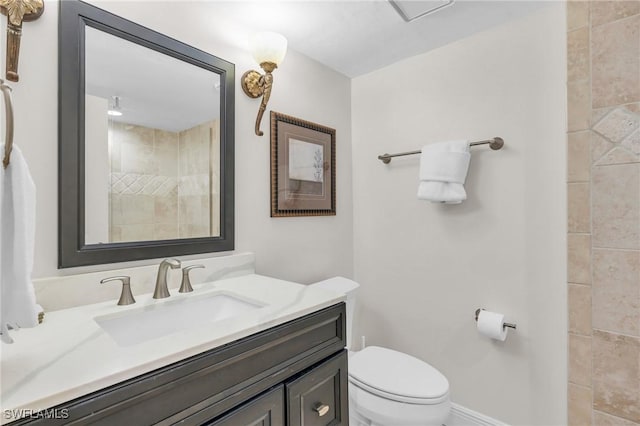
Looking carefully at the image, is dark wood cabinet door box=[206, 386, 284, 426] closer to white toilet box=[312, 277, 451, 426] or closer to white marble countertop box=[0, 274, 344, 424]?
white marble countertop box=[0, 274, 344, 424]

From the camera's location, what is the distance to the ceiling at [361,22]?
56.8 inches

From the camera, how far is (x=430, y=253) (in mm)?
1889

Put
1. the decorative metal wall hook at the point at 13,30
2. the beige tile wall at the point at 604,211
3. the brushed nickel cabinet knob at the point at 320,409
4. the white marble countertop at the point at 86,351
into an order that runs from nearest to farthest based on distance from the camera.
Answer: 1. the white marble countertop at the point at 86,351
2. the decorative metal wall hook at the point at 13,30
3. the brushed nickel cabinet knob at the point at 320,409
4. the beige tile wall at the point at 604,211

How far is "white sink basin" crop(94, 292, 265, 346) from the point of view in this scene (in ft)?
3.17

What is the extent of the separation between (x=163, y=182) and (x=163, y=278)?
387 millimetres

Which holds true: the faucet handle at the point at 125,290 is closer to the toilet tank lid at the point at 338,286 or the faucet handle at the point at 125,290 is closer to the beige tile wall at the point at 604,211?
the toilet tank lid at the point at 338,286

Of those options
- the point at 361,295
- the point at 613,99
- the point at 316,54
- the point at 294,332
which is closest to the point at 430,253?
the point at 361,295

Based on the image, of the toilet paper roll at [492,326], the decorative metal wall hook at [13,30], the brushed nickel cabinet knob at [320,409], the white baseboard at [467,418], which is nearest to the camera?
the decorative metal wall hook at [13,30]

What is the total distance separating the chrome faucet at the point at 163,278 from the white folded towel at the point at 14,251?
478 millimetres

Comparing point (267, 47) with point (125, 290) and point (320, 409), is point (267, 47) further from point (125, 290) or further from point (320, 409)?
point (320, 409)

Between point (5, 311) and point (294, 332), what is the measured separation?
666 millimetres

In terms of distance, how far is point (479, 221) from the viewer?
5.62 ft

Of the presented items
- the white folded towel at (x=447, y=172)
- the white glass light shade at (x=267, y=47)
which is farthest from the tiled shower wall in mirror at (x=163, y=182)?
the white folded towel at (x=447, y=172)

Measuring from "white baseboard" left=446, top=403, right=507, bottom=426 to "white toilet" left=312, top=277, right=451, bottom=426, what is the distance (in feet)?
1.62
